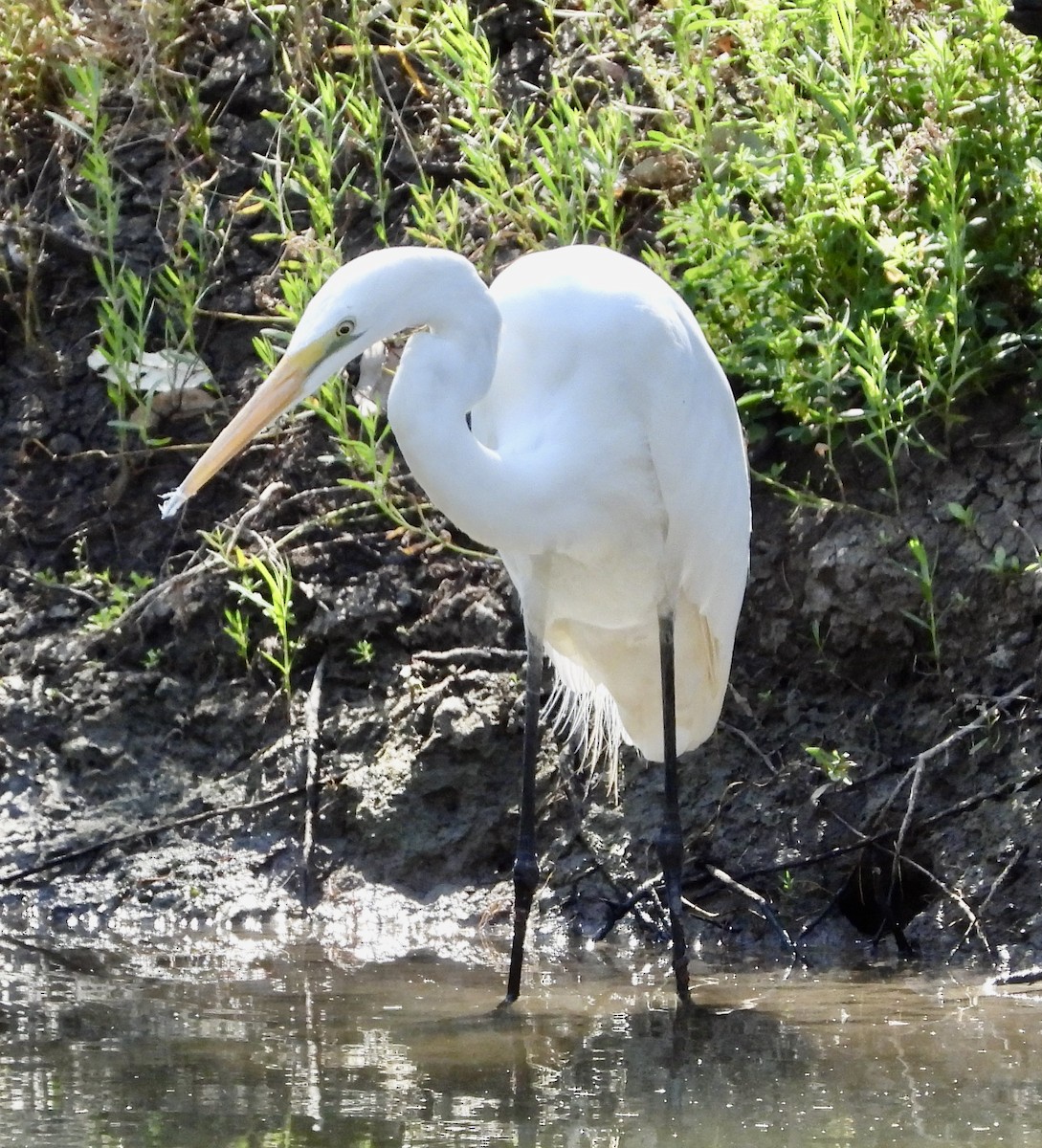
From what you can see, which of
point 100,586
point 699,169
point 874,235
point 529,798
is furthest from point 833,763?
point 100,586

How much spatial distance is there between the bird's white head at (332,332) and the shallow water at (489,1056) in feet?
2.82

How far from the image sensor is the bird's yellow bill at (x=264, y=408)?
8.68 ft

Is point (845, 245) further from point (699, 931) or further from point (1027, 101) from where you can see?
point (699, 931)

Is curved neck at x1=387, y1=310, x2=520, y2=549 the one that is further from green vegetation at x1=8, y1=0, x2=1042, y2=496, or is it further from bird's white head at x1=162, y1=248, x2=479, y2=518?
green vegetation at x1=8, y1=0, x2=1042, y2=496

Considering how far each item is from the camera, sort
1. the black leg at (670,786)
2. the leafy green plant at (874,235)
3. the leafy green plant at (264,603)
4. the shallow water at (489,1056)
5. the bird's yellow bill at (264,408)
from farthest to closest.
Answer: the leafy green plant at (264,603)
the leafy green plant at (874,235)
the black leg at (670,786)
the bird's yellow bill at (264,408)
the shallow water at (489,1056)

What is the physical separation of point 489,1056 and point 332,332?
1.15 metres

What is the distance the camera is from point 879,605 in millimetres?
3588

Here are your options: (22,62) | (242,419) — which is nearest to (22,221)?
(22,62)

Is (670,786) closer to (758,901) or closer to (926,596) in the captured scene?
(758,901)

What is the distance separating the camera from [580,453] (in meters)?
3.06

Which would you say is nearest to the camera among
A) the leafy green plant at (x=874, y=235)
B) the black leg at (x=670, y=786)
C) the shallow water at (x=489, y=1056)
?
the shallow water at (x=489, y=1056)

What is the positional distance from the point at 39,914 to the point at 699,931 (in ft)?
4.68

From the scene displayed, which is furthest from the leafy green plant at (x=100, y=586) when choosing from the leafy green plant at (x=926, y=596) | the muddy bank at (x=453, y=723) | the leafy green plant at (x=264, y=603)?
the leafy green plant at (x=926, y=596)

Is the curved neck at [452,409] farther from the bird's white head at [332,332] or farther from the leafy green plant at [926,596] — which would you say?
the leafy green plant at [926,596]
